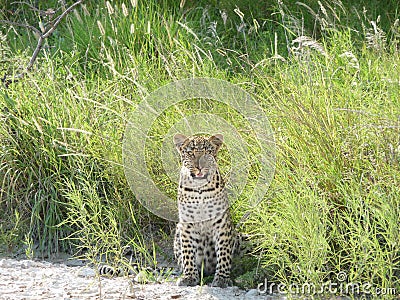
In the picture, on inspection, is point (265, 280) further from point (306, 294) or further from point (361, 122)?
point (361, 122)

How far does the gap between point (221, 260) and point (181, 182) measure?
542mm

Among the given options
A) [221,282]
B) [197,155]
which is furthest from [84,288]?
[197,155]

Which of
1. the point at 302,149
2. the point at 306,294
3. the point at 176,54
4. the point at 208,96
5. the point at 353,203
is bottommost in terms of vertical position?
the point at 306,294

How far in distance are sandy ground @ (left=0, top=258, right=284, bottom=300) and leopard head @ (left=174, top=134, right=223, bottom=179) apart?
2.29 feet

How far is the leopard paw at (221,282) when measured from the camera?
512cm

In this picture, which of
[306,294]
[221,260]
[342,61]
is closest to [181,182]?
[221,260]

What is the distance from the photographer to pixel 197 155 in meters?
5.08

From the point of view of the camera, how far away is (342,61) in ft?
21.9

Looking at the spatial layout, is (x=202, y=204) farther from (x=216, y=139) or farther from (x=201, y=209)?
(x=216, y=139)
